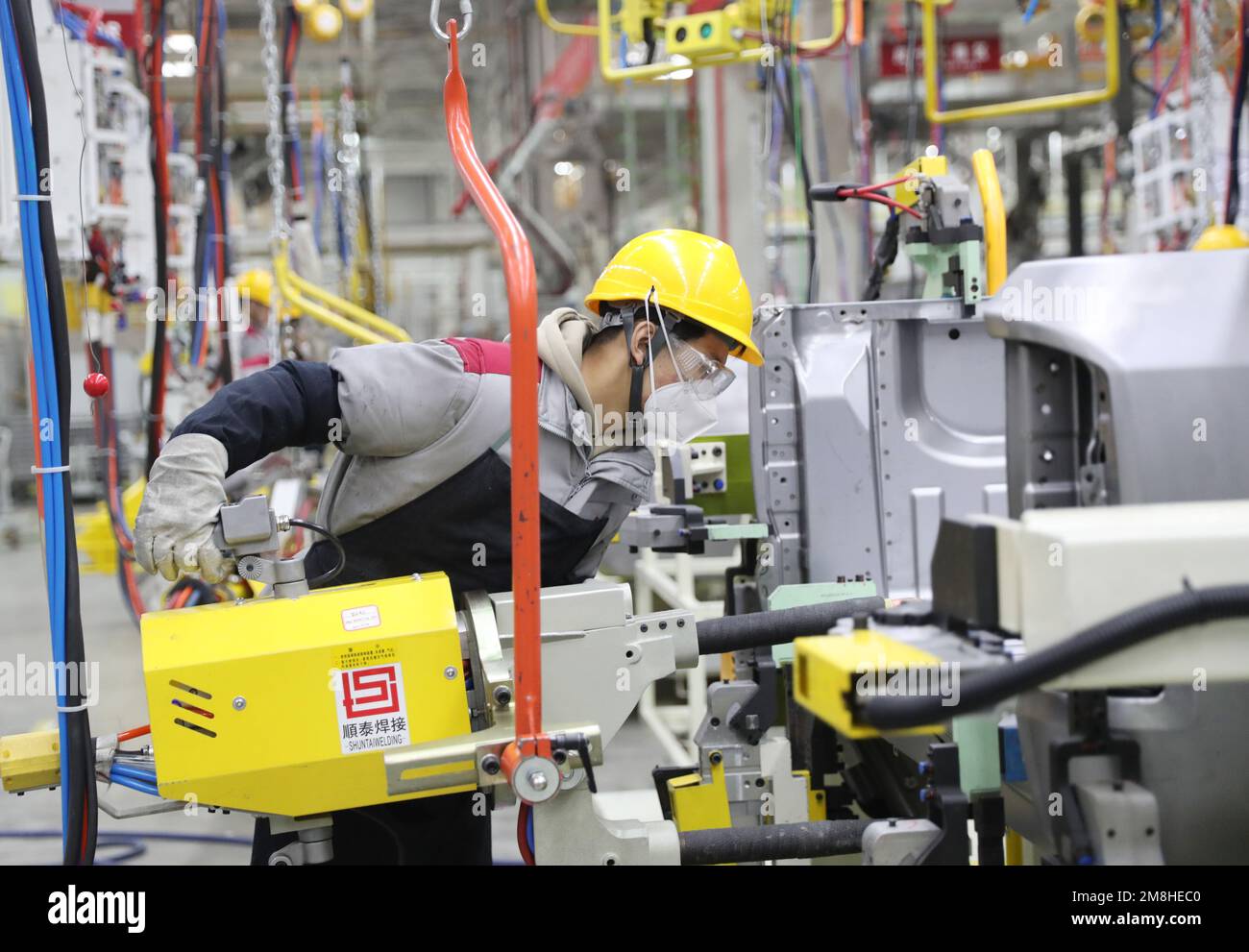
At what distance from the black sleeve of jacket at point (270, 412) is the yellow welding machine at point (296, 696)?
30 cm

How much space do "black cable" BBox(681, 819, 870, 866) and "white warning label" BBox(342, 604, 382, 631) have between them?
2.04 ft

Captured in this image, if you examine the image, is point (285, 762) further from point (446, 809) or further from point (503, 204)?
point (503, 204)

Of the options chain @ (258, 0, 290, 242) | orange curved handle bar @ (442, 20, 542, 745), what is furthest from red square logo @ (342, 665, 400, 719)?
chain @ (258, 0, 290, 242)

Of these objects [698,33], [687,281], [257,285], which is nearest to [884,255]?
[687,281]

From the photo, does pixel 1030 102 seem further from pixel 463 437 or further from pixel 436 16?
pixel 436 16

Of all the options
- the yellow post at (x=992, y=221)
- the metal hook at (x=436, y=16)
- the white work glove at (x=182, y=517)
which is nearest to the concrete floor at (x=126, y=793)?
the white work glove at (x=182, y=517)

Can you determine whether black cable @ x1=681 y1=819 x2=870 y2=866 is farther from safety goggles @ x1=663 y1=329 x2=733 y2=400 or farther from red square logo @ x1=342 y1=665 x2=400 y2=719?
safety goggles @ x1=663 y1=329 x2=733 y2=400

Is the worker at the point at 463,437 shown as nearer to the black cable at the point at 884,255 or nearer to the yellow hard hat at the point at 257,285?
the black cable at the point at 884,255

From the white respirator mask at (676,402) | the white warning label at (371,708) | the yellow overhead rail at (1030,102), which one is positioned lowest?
the white warning label at (371,708)

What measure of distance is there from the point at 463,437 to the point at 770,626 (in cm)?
63

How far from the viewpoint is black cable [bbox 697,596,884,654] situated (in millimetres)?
2045

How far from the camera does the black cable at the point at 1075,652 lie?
1249mm

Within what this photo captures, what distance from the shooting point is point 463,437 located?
2129 millimetres

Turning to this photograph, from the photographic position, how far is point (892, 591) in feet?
9.77
